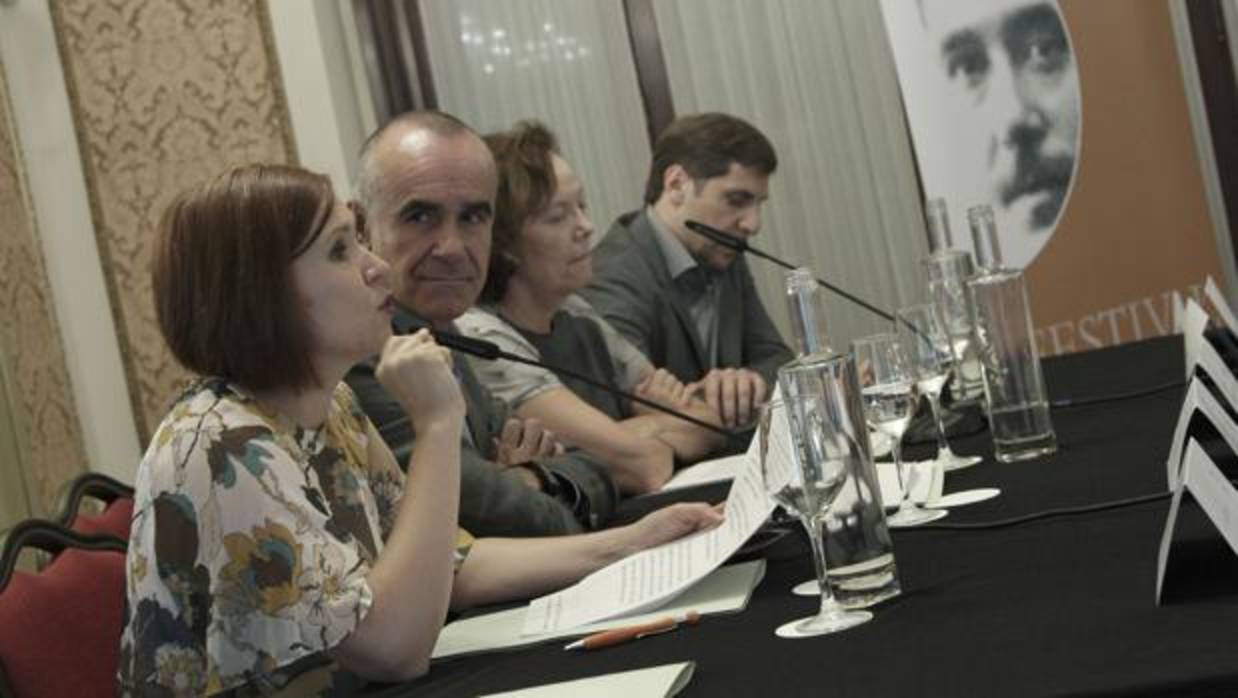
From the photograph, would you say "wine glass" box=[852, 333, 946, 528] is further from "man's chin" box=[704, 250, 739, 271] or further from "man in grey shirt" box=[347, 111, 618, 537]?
"man's chin" box=[704, 250, 739, 271]

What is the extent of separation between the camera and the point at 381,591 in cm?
145

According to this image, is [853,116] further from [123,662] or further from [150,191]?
[123,662]

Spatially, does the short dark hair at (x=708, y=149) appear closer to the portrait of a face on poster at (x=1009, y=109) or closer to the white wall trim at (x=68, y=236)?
the portrait of a face on poster at (x=1009, y=109)

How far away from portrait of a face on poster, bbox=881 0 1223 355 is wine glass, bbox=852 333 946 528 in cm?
240

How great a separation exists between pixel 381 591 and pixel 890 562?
1.55ft

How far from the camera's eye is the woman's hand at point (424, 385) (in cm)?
165

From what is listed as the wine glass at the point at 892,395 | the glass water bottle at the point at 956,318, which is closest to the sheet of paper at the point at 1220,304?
the glass water bottle at the point at 956,318

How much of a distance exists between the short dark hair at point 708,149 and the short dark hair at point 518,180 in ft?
2.47

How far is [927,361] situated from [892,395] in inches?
12.0

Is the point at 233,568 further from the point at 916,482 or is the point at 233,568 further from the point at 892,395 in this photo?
the point at 916,482

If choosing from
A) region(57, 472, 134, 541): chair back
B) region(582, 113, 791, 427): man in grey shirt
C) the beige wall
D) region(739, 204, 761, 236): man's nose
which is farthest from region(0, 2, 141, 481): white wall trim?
region(57, 472, 134, 541): chair back

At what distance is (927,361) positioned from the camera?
1905 millimetres

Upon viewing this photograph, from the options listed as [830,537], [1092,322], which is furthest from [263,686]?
[1092,322]

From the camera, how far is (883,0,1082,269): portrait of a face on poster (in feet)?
13.2
